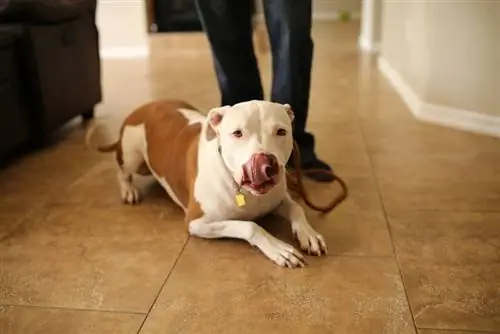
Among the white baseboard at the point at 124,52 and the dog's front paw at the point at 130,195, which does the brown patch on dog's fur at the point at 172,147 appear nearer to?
the dog's front paw at the point at 130,195

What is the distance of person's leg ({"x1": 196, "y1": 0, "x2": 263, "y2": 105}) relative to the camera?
6.20 feet

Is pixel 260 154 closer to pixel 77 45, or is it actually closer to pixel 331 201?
pixel 331 201

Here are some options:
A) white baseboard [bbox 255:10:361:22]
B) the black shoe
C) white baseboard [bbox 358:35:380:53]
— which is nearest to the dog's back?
the black shoe

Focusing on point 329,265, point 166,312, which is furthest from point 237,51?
point 166,312

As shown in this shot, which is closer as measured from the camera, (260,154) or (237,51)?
(260,154)

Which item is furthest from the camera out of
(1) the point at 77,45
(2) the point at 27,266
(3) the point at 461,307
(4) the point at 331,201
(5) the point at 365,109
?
(5) the point at 365,109

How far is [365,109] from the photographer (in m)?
2.81

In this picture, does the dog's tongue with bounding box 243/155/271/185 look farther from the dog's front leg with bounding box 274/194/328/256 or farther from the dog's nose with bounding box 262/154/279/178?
the dog's front leg with bounding box 274/194/328/256

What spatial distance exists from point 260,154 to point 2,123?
111 cm

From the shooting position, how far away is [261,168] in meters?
Answer: 1.29

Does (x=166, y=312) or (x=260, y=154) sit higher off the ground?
(x=260, y=154)

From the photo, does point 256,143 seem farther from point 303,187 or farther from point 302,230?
point 303,187

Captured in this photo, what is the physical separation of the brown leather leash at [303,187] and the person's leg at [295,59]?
0.31 feet

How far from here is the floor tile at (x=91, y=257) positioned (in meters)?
1.31
